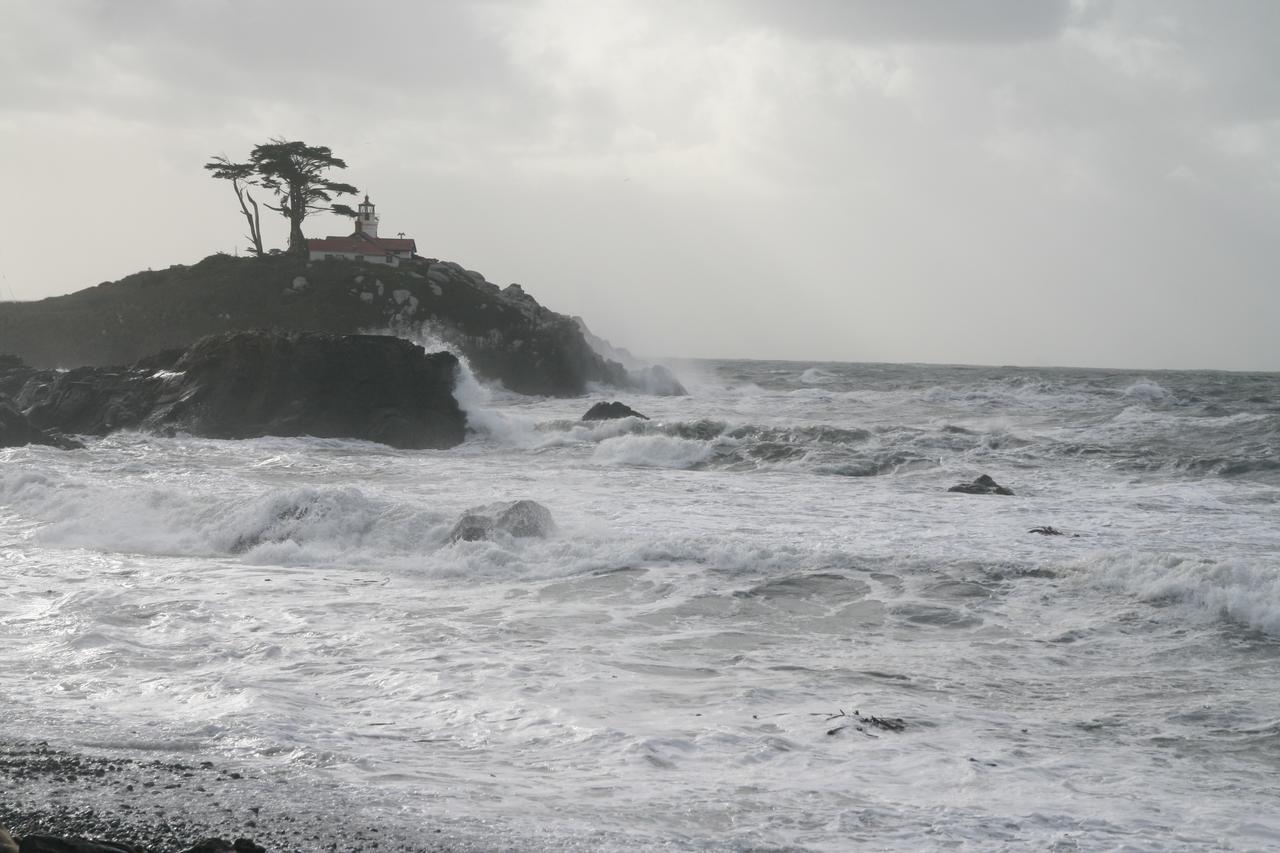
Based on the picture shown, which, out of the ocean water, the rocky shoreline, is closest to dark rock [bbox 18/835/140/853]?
the rocky shoreline

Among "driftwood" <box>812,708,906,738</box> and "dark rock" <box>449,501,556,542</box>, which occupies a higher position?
"dark rock" <box>449,501,556,542</box>

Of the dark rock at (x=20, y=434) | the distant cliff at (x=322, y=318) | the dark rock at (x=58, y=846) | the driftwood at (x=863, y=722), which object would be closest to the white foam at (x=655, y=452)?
the dark rock at (x=20, y=434)

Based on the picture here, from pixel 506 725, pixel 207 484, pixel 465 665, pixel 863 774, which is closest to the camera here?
pixel 863 774

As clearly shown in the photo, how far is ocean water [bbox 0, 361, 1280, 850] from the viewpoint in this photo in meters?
5.54

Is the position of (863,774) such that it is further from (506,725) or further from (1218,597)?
(1218,597)

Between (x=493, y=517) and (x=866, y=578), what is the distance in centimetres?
479

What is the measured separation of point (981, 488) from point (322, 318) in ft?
117

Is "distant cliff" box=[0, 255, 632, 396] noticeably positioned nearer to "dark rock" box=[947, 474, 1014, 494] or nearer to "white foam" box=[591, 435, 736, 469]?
"white foam" box=[591, 435, 736, 469]

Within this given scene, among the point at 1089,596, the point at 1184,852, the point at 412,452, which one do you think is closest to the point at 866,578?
the point at 1089,596

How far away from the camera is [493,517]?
44.3 ft

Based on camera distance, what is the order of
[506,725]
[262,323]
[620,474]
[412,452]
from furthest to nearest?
[262,323] → [412,452] → [620,474] → [506,725]

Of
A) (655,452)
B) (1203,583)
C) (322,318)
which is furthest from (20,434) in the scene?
(322,318)

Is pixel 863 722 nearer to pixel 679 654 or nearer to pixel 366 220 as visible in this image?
pixel 679 654

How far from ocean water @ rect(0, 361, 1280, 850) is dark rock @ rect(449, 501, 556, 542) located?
311 millimetres
